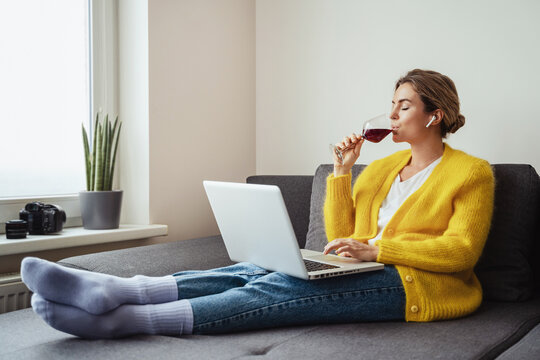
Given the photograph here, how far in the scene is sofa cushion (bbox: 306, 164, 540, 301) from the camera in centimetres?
174

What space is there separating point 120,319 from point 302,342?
45cm

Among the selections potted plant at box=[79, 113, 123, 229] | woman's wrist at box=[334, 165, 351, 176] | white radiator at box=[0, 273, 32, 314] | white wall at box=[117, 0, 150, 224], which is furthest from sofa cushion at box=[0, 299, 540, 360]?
white wall at box=[117, 0, 150, 224]

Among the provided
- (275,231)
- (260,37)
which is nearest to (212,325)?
(275,231)

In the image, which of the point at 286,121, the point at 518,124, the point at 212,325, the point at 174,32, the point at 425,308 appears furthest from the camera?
the point at 286,121

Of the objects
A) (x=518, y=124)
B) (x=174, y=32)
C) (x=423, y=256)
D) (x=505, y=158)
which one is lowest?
(x=423, y=256)

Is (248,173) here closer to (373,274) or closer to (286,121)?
(286,121)

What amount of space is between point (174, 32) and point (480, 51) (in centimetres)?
144

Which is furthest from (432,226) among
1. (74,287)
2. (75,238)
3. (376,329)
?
(75,238)

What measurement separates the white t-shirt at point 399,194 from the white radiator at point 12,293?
4.26 feet

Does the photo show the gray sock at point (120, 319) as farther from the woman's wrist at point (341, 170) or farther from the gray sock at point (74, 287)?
the woman's wrist at point (341, 170)

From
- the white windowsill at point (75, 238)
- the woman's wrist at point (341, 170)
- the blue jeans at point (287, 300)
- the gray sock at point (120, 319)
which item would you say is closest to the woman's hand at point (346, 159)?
the woman's wrist at point (341, 170)

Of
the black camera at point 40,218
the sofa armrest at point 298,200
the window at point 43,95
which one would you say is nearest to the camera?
the black camera at point 40,218

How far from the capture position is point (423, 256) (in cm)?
153

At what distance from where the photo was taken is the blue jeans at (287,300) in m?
1.39
